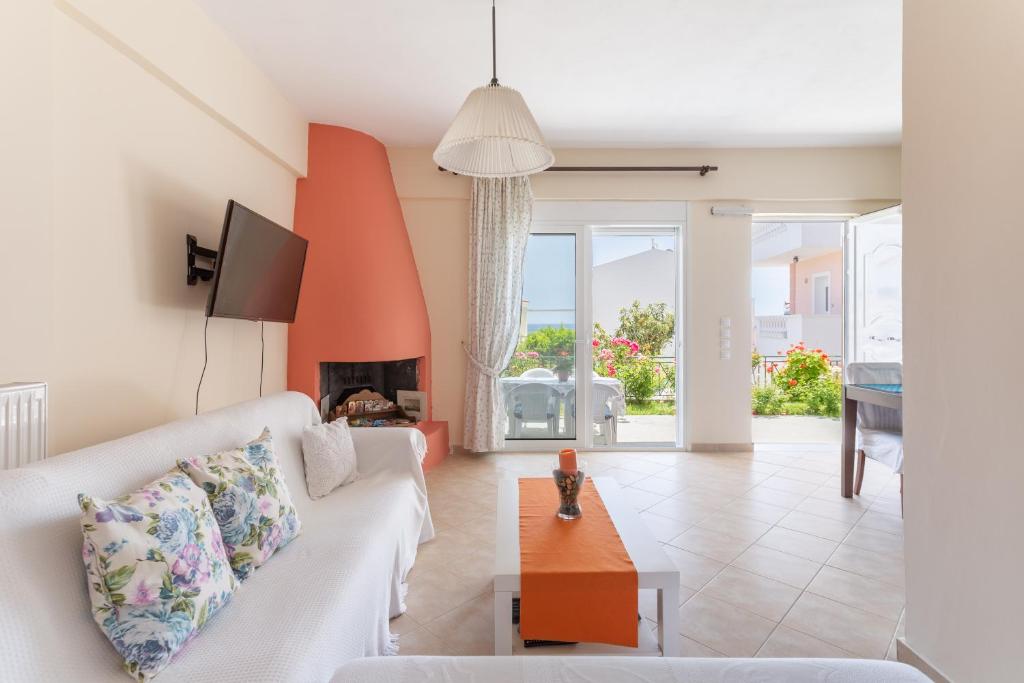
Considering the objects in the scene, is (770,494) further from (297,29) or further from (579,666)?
(297,29)

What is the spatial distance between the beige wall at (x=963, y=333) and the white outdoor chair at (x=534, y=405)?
2.83 meters

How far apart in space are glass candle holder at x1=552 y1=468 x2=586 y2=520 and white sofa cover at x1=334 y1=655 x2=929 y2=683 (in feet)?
2.63

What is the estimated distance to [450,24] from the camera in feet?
7.93

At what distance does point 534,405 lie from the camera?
431 centimetres

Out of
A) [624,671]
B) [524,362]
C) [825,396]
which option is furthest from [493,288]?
[825,396]

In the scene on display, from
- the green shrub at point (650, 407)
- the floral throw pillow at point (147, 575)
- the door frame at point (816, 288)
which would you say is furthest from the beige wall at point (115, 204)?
the door frame at point (816, 288)

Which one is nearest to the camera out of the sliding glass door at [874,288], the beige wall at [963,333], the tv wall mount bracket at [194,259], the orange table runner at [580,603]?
the beige wall at [963,333]

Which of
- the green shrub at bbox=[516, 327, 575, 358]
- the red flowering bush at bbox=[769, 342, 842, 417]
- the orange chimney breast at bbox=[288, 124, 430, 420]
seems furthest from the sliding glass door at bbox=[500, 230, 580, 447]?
the red flowering bush at bbox=[769, 342, 842, 417]

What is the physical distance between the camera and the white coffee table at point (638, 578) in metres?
1.40

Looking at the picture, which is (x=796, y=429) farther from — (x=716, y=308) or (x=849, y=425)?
(x=849, y=425)

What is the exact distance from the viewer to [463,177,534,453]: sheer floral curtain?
13.1 feet

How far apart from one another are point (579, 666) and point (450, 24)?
273 cm

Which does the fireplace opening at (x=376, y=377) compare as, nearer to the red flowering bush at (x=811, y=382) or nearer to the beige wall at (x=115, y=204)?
the beige wall at (x=115, y=204)

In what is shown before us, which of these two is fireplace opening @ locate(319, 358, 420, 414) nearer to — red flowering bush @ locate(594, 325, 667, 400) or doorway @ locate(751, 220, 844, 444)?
red flowering bush @ locate(594, 325, 667, 400)
